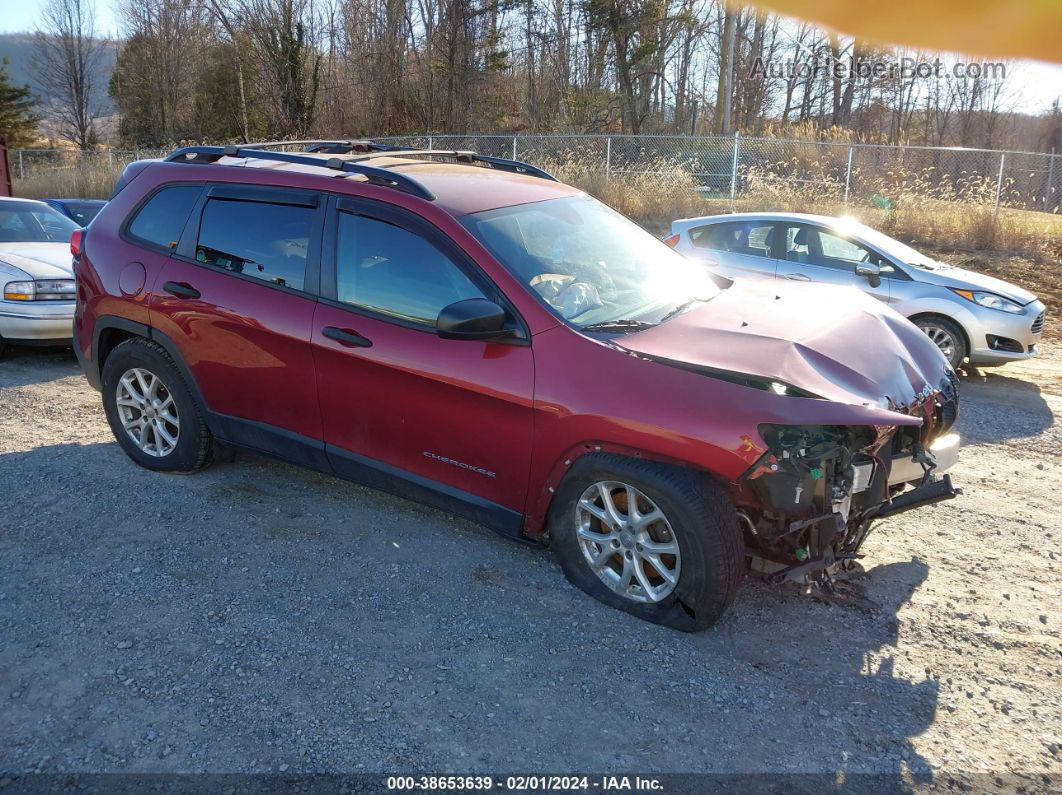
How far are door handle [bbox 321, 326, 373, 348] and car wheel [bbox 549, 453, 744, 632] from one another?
122cm

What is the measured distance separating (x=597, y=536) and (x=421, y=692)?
101 cm

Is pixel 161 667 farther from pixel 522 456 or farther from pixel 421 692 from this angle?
pixel 522 456

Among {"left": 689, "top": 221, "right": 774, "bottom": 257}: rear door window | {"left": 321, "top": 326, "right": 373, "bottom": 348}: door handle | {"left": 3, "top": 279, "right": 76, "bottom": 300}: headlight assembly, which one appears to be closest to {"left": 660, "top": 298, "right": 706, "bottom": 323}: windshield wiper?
{"left": 321, "top": 326, "right": 373, "bottom": 348}: door handle

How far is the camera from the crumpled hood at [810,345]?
342 centimetres

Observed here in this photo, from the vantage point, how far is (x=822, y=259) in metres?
8.65

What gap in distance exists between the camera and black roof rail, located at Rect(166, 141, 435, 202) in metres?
4.12

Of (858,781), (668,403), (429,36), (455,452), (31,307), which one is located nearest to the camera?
(858,781)

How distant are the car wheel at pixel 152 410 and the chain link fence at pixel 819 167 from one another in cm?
1444

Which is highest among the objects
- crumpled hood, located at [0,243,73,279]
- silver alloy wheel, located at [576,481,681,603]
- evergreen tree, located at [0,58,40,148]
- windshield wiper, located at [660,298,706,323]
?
evergreen tree, located at [0,58,40,148]

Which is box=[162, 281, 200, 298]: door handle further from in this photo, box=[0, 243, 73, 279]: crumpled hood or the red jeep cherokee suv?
box=[0, 243, 73, 279]: crumpled hood

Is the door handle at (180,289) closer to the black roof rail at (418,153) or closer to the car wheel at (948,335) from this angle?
the black roof rail at (418,153)

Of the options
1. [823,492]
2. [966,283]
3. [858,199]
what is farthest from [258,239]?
[858,199]

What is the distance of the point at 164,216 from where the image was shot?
4.94m

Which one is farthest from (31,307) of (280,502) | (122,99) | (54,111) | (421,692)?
(54,111)
